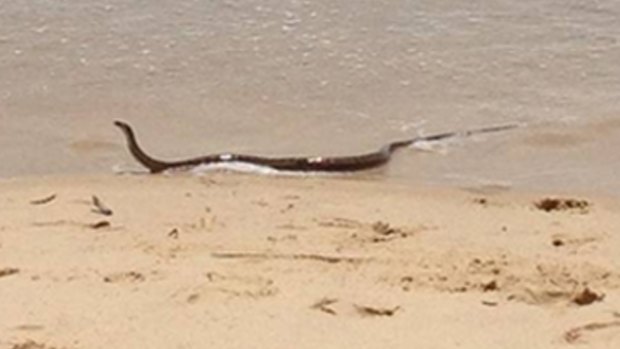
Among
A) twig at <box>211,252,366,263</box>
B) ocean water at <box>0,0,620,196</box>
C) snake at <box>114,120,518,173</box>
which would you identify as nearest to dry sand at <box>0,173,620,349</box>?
twig at <box>211,252,366,263</box>

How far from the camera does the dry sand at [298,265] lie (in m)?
3.42

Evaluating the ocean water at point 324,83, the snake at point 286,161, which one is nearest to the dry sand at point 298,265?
the snake at point 286,161

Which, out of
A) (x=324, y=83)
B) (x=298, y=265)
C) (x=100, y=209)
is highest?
(x=324, y=83)

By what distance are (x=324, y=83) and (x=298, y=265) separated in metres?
2.88

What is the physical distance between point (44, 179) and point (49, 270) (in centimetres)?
168

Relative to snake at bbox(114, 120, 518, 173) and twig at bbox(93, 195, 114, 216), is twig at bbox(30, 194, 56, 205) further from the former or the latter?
snake at bbox(114, 120, 518, 173)

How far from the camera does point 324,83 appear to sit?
689 centimetres

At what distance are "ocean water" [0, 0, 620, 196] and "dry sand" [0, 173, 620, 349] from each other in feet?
1.72

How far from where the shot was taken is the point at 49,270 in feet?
13.1

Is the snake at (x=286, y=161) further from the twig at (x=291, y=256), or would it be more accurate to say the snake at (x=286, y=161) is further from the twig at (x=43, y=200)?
the twig at (x=291, y=256)

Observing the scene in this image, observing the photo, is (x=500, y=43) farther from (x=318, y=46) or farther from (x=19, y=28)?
(x=19, y=28)

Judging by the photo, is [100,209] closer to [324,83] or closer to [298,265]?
[298,265]

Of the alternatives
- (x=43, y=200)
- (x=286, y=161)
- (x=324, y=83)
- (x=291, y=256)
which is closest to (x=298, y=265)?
(x=291, y=256)

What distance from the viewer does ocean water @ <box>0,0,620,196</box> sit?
604 cm
